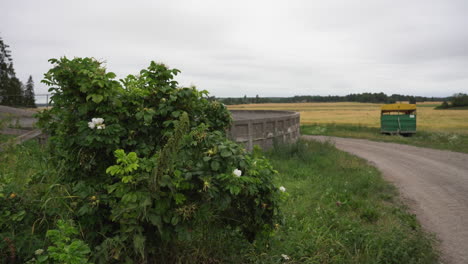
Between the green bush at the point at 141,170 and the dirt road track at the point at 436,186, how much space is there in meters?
3.76

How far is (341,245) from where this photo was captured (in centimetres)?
452

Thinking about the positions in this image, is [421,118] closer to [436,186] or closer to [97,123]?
[436,186]

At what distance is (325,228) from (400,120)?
2039 cm

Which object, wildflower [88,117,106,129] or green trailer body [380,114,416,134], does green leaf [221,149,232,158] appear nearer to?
wildflower [88,117,106,129]

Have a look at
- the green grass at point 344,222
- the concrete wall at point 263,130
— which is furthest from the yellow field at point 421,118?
the green grass at point 344,222

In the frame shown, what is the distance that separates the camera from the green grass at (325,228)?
3.60 meters

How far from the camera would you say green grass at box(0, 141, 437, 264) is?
3.60 m

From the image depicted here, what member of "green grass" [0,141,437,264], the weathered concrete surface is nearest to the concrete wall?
"green grass" [0,141,437,264]

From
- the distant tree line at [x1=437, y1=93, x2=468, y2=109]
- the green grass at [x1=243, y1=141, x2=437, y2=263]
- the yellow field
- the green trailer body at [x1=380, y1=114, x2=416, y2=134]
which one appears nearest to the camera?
the green grass at [x1=243, y1=141, x2=437, y2=263]

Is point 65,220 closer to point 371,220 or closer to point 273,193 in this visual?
point 273,193

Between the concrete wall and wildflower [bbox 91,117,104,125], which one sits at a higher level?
wildflower [bbox 91,117,104,125]

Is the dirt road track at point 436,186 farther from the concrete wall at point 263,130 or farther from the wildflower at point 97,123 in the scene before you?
the wildflower at point 97,123

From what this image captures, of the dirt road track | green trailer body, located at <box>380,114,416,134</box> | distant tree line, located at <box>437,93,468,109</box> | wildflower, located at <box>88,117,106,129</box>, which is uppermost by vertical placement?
distant tree line, located at <box>437,93,468,109</box>

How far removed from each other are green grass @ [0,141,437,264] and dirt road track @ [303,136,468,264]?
0.36 meters
